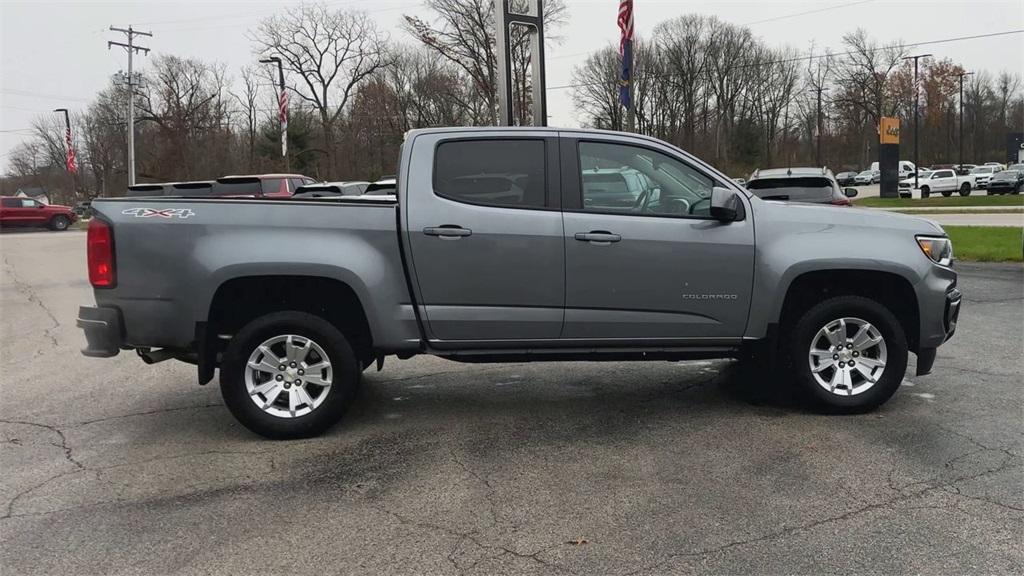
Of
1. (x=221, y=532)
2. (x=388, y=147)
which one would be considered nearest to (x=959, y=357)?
(x=221, y=532)

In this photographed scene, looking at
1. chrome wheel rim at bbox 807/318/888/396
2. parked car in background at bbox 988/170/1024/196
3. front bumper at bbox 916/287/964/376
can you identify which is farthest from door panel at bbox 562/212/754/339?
parked car in background at bbox 988/170/1024/196

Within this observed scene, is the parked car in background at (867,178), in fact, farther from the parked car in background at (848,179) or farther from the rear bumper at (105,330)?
the rear bumper at (105,330)

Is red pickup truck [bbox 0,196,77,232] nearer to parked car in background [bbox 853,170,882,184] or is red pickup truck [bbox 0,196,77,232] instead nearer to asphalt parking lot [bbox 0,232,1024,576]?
asphalt parking lot [bbox 0,232,1024,576]

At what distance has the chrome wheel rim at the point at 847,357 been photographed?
203 inches

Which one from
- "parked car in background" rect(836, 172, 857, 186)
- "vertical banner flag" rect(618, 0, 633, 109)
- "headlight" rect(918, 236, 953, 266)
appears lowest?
"headlight" rect(918, 236, 953, 266)

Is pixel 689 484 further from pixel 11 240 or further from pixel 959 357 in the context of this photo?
pixel 11 240

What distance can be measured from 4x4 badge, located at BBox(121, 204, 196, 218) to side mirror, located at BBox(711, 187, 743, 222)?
130 inches

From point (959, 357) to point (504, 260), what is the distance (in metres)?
4.72

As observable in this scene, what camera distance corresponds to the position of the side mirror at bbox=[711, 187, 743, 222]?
4846 mm

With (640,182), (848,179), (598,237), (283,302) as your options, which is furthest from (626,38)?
(848,179)

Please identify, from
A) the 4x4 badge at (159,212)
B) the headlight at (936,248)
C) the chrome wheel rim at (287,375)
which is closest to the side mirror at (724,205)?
the headlight at (936,248)

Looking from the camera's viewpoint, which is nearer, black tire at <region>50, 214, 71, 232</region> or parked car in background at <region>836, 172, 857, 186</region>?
black tire at <region>50, 214, 71, 232</region>

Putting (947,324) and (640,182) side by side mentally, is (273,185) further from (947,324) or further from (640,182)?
(947,324)

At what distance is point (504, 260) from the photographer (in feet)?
15.9
